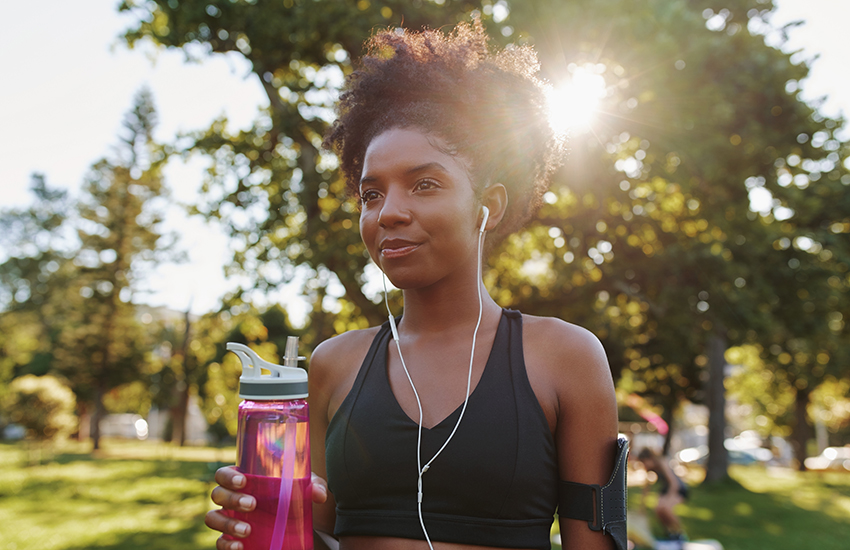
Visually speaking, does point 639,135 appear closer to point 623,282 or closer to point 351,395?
point 623,282

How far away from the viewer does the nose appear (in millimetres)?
1590

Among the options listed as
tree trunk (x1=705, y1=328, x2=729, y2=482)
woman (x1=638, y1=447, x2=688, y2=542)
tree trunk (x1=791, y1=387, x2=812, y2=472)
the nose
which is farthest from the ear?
tree trunk (x1=791, y1=387, x2=812, y2=472)

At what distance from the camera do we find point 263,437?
132cm

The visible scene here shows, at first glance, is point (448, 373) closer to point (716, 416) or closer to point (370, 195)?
point (370, 195)

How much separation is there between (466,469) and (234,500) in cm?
56

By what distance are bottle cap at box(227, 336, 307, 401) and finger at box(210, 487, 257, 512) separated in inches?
8.1

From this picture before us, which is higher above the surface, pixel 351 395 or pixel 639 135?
pixel 639 135

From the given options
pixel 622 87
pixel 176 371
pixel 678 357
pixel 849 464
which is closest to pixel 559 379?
pixel 622 87

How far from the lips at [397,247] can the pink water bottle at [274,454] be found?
1.44 ft

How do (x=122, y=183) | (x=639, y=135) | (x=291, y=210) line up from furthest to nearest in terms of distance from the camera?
(x=122, y=183)
(x=291, y=210)
(x=639, y=135)

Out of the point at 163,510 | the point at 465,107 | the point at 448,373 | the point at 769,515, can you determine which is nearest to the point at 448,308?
the point at 448,373

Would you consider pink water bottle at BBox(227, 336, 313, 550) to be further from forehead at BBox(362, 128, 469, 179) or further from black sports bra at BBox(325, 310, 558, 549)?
forehead at BBox(362, 128, 469, 179)

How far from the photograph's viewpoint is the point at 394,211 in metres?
1.59

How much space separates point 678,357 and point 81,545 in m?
19.3
